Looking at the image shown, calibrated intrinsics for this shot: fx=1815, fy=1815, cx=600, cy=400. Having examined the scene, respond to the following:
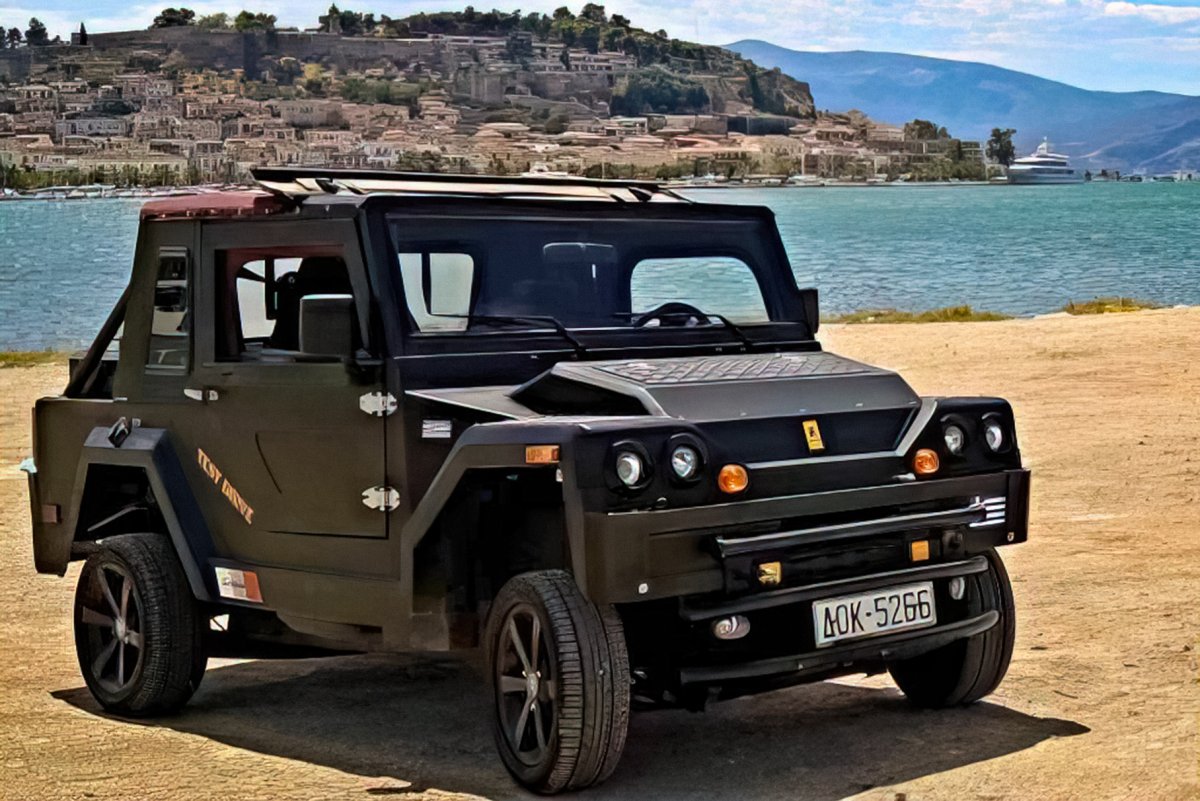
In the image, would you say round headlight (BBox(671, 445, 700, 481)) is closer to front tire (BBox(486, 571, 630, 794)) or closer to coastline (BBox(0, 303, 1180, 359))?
front tire (BBox(486, 571, 630, 794))

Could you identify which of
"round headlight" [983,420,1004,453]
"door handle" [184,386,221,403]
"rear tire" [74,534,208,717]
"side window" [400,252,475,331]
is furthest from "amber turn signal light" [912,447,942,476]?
"rear tire" [74,534,208,717]

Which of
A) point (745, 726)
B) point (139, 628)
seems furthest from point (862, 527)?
point (139, 628)

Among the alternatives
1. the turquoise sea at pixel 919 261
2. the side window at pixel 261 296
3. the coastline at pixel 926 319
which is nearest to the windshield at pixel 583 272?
the turquoise sea at pixel 919 261

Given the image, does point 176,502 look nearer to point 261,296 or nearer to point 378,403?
point 261,296

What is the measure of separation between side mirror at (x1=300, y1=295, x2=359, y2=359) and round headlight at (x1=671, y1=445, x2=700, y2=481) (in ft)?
4.48

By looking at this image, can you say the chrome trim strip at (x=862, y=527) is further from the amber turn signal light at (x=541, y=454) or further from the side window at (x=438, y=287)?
the side window at (x=438, y=287)

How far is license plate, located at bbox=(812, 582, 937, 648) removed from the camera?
588 cm

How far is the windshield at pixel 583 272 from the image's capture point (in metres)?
6.64

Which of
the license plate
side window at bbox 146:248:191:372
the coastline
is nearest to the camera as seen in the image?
the license plate

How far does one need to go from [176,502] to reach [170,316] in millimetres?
776

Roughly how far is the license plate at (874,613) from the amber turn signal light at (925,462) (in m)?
0.38

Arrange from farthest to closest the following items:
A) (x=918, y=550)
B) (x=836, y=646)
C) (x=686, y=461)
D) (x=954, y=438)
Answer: (x=954, y=438) → (x=918, y=550) → (x=836, y=646) → (x=686, y=461)

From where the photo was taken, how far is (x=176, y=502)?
7.12 m

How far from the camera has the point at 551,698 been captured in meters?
5.67
